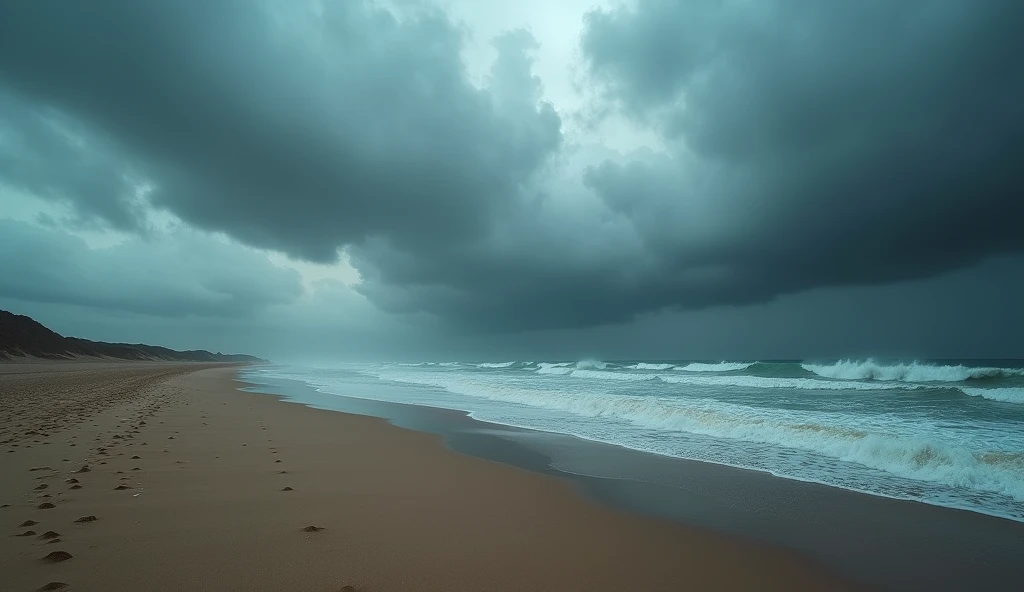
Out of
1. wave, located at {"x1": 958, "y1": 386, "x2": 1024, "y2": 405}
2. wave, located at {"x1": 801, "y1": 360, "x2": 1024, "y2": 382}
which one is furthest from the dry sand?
wave, located at {"x1": 801, "y1": 360, "x2": 1024, "y2": 382}

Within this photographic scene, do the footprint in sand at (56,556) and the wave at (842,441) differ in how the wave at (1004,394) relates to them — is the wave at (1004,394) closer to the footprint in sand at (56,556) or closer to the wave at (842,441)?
the wave at (842,441)

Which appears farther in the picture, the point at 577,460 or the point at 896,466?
the point at 577,460

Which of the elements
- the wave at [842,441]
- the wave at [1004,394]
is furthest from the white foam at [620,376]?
the wave at [842,441]

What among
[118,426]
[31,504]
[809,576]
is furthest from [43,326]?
[809,576]

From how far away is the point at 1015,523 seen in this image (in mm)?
5512

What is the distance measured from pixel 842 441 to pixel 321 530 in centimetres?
1058

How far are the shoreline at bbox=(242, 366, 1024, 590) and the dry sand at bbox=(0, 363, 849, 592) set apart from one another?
481 millimetres

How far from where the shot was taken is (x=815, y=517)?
5.62 metres

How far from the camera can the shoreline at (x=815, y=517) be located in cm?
425

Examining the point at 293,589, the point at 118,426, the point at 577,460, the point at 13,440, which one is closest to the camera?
the point at 293,589

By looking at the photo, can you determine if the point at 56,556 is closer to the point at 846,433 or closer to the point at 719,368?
the point at 846,433

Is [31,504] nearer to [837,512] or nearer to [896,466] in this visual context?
[837,512]

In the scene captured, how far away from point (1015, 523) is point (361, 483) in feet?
28.2

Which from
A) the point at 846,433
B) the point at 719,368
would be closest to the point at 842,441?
the point at 846,433
